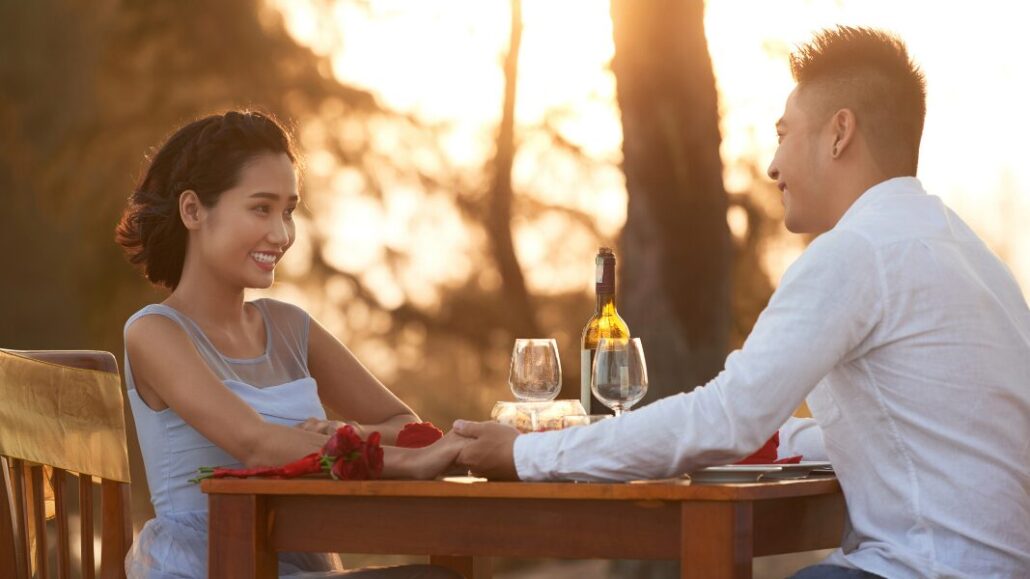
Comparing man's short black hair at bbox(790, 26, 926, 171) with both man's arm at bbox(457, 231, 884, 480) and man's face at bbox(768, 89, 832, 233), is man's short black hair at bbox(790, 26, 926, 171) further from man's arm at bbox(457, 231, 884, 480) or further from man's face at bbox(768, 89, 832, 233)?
man's arm at bbox(457, 231, 884, 480)

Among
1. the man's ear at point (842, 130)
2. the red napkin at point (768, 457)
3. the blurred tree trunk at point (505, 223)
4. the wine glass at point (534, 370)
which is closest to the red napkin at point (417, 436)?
the wine glass at point (534, 370)

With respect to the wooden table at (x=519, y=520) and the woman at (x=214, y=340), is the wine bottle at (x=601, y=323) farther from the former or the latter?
the wooden table at (x=519, y=520)

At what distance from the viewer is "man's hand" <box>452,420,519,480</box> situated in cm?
172

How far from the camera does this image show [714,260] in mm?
5254

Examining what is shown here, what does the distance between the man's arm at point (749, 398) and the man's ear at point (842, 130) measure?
10.8 inches

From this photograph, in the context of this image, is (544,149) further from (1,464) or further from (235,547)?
(235,547)

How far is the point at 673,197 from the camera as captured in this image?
5.03m

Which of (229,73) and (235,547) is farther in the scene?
(229,73)

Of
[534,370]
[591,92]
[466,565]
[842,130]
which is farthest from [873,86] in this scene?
[591,92]

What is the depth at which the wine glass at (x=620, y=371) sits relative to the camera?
2166mm

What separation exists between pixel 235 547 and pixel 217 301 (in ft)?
2.75

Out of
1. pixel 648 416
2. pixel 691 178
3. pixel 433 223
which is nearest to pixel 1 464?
pixel 648 416

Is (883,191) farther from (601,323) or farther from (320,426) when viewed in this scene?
(320,426)

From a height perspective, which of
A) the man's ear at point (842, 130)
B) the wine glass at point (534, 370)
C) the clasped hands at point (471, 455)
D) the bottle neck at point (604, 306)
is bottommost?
the clasped hands at point (471, 455)
